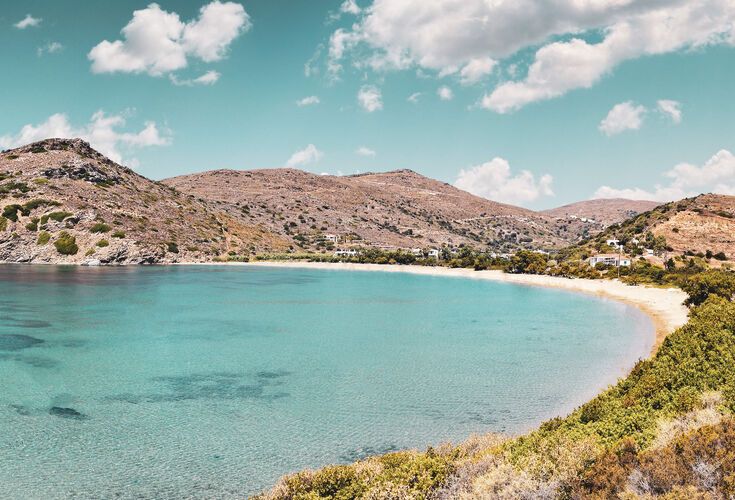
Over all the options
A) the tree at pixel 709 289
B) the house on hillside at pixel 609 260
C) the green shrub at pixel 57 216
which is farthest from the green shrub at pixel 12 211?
the tree at pixel 709 289

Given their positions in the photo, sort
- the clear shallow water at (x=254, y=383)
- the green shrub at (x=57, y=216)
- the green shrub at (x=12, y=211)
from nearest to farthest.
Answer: the clear shallow water at (x=254, y=383), the green shrub at (x=12, y=211), the green shrub at (x=57, y=216)

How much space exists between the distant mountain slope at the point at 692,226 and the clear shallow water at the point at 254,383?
69793 mm

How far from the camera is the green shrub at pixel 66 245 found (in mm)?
133000

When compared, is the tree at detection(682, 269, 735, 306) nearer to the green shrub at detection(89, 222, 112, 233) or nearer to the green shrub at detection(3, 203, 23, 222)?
the green shrub at detection(89, 222, 112, 233)

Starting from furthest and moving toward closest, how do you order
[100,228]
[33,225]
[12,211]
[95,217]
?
[95,217]
[100,228]
[12,211]
[33,225]

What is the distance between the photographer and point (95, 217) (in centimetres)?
14150

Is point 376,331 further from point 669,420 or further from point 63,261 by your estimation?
point 63,261

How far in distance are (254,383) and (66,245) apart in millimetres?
126775

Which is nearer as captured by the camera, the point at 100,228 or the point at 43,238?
the point at 43,238

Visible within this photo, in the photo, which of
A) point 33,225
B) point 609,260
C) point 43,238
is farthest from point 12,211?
point 609,260

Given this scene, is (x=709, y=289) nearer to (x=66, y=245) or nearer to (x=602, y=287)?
(x=602, y=287)

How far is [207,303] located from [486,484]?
199ft

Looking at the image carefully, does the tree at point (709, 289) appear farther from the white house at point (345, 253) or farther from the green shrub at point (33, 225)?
the green shrub at point (33, 225)

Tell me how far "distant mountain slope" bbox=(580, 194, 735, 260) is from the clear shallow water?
2748 inches
